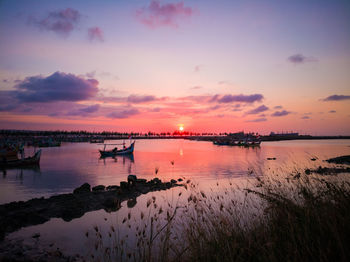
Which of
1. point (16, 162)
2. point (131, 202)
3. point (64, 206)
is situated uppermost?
point (16, 162)

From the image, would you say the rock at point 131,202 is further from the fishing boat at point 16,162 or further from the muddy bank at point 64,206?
the fishing boat at point 16,162

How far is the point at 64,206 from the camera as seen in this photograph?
43.7 feet

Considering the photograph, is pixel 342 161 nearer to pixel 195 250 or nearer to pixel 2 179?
pixel 195 250

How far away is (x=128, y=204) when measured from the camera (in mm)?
14430

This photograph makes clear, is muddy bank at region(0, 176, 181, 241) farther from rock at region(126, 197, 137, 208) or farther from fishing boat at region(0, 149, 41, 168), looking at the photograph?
fishing boat at region(0, 149, 41, 168)

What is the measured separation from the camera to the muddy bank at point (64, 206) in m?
11.0

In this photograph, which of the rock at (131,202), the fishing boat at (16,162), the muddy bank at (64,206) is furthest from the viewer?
the fishing boat at (16,162)

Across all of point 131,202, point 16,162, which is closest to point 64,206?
point 131,202

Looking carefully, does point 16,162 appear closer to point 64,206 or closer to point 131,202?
point 64,206

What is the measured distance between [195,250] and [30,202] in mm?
12901

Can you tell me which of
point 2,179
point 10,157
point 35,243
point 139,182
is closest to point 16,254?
point 35,243

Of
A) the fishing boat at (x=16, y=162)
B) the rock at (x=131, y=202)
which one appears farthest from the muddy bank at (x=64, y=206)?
the fishing boat at (x=16, y=162)

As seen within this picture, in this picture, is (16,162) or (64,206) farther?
(16,162)

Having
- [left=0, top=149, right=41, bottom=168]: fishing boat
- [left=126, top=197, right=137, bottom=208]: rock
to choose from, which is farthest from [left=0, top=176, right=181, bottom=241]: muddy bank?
[left=0, top=149, right=41, bottom=168]: fishing boat
